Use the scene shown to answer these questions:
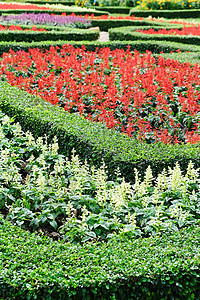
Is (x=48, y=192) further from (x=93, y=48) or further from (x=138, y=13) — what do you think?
(x=138, y=13)

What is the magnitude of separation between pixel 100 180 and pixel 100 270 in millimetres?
1663

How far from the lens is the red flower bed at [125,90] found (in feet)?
21.2

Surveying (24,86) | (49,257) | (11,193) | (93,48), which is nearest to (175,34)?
(93,48)

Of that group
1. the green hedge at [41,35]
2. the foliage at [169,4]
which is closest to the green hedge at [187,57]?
the green hedge at [41,35]

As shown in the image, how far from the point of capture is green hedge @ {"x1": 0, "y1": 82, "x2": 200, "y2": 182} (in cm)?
477

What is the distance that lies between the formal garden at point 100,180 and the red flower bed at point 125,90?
0.03 meters

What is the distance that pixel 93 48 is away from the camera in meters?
11.9

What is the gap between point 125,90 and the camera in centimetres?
749

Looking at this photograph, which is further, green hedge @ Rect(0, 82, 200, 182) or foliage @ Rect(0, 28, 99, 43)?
foliage @ Rect(0, 28, 99, 43)

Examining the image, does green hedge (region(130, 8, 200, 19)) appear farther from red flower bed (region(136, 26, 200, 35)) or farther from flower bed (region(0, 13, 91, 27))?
red flower bed (region(136, 26, 200, 35))

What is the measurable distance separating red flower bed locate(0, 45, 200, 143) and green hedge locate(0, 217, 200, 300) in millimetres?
2806

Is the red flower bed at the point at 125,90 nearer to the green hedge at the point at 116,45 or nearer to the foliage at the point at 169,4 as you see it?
the green hedge at the point at 116,45

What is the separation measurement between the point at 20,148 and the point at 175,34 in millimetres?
10196

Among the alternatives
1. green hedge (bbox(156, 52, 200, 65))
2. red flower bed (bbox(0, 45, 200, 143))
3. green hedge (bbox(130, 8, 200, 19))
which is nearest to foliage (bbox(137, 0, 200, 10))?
green hedge (bbox(130, 8, 200, 19))
